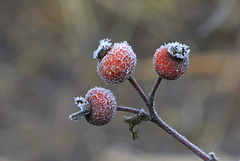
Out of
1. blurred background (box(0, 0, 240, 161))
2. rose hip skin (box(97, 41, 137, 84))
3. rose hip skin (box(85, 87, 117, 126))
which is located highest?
blurred background (box(0, 0, 240, 161))

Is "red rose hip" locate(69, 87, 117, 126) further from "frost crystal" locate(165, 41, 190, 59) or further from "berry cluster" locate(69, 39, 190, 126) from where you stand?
"frost crystal" locate(165, 41, 190, 59)

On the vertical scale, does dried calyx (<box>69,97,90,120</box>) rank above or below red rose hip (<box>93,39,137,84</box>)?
below

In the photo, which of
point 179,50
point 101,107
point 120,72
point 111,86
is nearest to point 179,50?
point 179,50

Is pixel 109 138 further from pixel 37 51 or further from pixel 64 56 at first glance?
pixel 37 51

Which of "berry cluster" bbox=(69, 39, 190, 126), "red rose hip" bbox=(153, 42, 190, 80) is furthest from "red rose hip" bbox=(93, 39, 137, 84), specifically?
"red rose hip" bbox=(153, 42, 190, 80)

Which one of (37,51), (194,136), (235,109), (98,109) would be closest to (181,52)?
(98,109)

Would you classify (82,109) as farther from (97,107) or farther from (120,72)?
(120,72)

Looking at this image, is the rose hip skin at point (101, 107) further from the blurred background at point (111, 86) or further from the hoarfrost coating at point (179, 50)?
the blurred background at point (111, 86)
